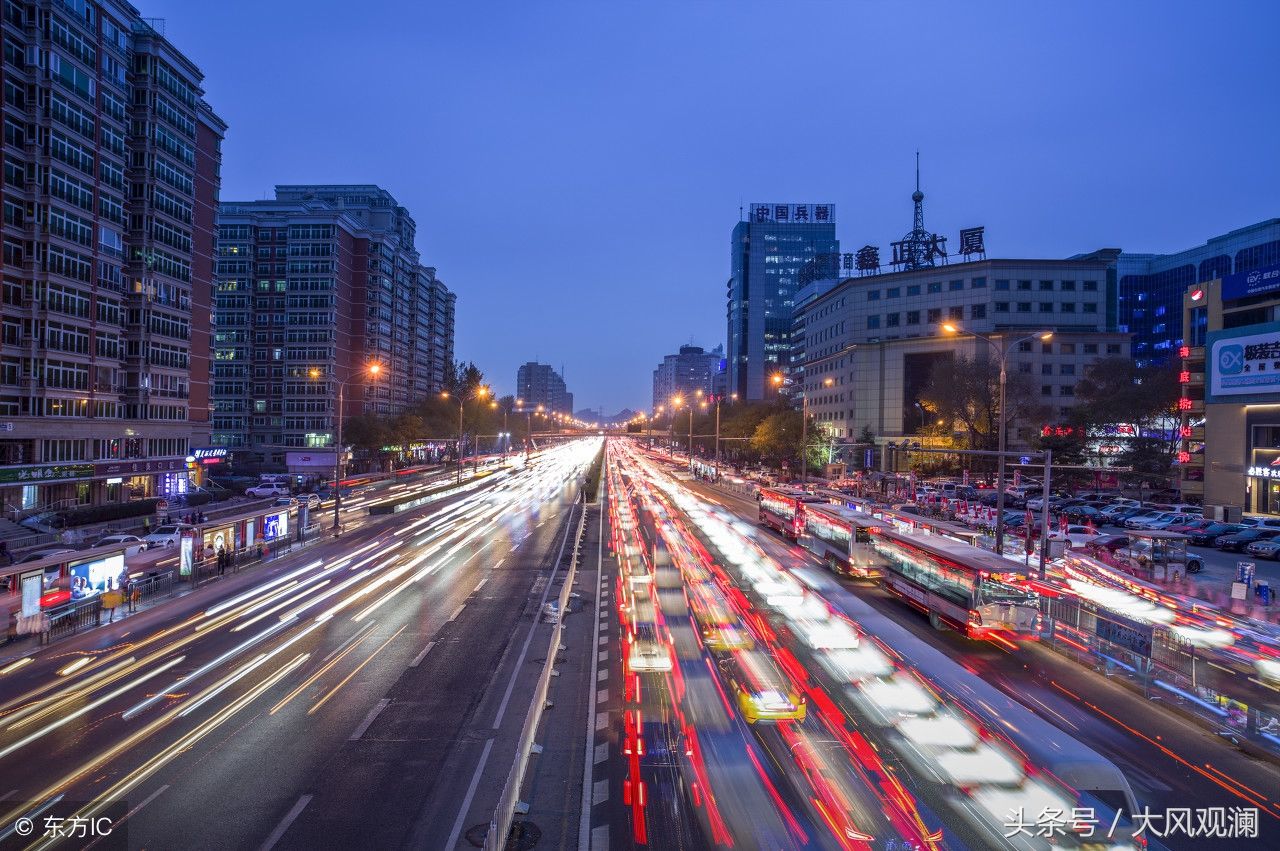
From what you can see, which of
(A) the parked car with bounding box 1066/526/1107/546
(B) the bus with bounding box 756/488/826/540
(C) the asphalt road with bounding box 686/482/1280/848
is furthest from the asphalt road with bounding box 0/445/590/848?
(A) the parked car with bounding box 1066/526/1107/546

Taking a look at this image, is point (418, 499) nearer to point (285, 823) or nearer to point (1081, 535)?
point (1081, 535)

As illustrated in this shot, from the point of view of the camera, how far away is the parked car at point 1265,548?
3838 centimetres

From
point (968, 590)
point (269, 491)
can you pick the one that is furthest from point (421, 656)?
point (269, 491)

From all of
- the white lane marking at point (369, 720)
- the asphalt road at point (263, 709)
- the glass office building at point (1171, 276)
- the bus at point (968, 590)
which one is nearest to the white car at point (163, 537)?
the asphalt road at point (263, 709)

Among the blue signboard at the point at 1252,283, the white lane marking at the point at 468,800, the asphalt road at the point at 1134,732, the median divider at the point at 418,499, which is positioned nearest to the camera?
the white lane marking at the point at 468,800

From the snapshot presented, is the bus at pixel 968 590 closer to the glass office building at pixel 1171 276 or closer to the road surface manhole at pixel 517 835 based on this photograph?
the road surface manhole at pixel 517 835

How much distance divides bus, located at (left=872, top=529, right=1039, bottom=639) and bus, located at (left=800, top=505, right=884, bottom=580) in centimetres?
445

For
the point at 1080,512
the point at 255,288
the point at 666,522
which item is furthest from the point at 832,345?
the point at 255,288

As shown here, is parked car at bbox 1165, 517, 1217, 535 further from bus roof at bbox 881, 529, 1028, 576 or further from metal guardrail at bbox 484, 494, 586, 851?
metal guardrail at bbox 484, 494, 586, 851

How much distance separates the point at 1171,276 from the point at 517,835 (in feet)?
707

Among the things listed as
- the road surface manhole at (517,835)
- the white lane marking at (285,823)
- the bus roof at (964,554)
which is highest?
the bus roof at (964,554)

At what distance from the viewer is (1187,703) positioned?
1600 cm

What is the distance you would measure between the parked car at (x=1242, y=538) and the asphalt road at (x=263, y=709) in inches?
1634

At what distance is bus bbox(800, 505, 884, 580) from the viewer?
30281 mm
